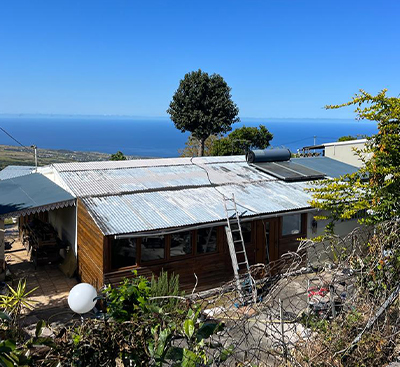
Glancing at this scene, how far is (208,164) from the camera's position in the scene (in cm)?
1719

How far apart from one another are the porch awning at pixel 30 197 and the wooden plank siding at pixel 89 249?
75 cm

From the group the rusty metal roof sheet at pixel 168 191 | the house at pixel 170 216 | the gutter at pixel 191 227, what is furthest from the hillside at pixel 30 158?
the gutter at pixel 191 227

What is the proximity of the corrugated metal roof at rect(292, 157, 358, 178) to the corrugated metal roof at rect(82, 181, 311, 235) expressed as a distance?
357 centimetres

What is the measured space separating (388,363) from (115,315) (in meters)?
3.57

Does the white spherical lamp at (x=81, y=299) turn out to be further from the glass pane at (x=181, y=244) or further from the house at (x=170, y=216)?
the glass pane at (x=181, y=244)

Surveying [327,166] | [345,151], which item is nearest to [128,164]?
[327,166]

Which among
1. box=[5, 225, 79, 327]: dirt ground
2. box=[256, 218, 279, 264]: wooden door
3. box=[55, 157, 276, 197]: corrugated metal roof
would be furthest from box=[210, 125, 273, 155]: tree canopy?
box=[5, 225, 79, 327]: dirt ground

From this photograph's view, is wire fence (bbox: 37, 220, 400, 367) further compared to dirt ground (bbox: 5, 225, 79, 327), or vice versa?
dirt ground (bbox: 5, 225, 79, 327)

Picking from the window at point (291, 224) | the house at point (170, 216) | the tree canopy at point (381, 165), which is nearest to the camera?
the tree canopy at point (381, 165)

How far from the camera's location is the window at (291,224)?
13.8 meters

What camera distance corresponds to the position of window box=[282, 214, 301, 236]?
1376cm

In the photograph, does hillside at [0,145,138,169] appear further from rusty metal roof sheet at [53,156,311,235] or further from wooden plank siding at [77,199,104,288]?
wooden plank siding at [77,199,104,288]

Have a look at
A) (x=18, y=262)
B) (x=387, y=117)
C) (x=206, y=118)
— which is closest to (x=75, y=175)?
(x=18, y=262)

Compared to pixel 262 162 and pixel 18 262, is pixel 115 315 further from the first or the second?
pixel 262 162
